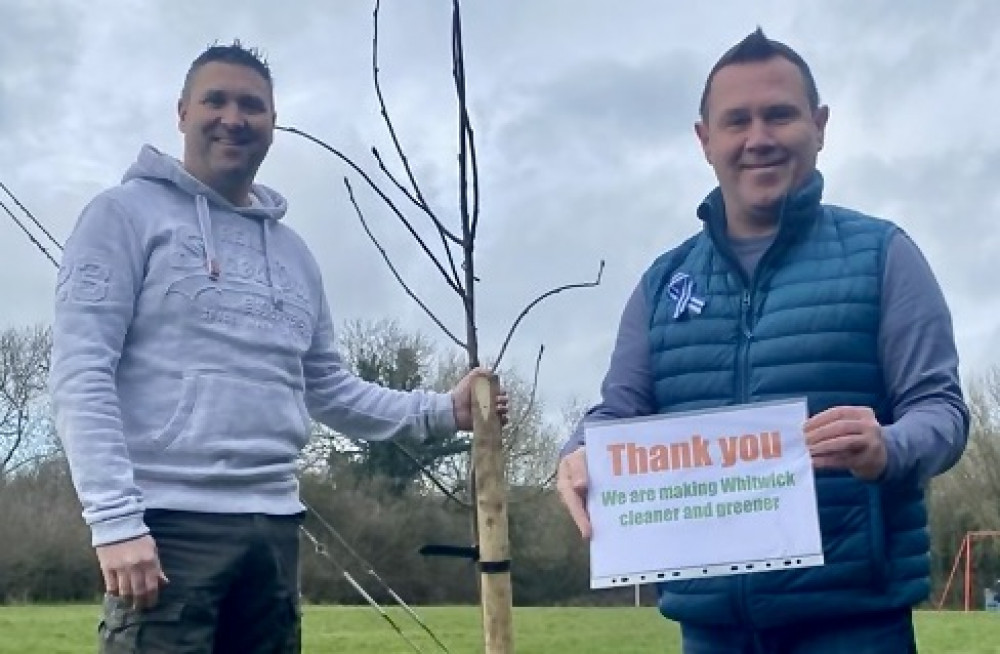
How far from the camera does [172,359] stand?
3.06 m

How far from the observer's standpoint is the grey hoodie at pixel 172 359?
9.59 feet

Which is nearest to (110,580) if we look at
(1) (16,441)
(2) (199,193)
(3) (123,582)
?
(3) (123,582)

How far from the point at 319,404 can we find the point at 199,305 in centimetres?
64

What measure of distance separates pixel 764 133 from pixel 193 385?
128cm

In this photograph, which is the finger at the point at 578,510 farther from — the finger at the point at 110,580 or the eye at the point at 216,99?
the eye at the point at 216,99

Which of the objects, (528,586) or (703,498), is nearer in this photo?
(703,498)

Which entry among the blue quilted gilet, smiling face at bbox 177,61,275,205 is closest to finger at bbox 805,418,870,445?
the blue quilted gilet

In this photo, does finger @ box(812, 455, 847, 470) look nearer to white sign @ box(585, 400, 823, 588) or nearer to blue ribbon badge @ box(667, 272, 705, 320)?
white sign @ box(585, 400, 823, 588)

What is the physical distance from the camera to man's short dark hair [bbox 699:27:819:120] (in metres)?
2.90

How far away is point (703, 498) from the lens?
8.87ft

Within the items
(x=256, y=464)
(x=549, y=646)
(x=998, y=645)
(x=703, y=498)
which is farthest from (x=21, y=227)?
(x=998, y=645)

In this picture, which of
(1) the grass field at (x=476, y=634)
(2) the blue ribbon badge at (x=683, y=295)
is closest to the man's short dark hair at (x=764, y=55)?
(2) the blue ribbon badge at (x=683, y=295)

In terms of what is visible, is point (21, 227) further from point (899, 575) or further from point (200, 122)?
point (899, 575)

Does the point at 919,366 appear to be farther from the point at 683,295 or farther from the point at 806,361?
the point at 683,295
